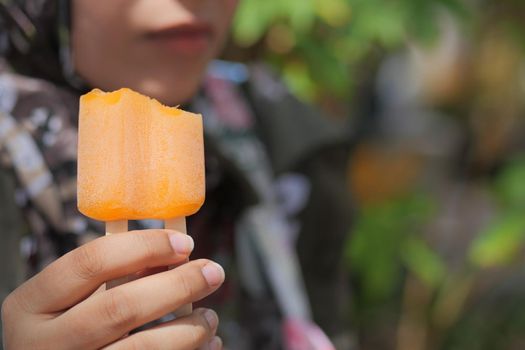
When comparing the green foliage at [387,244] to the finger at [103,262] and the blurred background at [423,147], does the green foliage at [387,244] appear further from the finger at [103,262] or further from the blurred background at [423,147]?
the finger at [103,262]

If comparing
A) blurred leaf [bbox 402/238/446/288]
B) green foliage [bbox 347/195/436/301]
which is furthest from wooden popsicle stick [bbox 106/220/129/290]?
blurred leaf [bbox 402/238/446/288]

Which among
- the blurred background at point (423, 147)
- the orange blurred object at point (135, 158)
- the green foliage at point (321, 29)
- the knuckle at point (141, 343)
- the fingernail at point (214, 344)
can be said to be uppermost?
the orange blurred object at point (135, 158)

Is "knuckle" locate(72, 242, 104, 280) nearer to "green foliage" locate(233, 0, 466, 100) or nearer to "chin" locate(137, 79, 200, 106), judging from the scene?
"chin" locate(137, 79, 200, 106)

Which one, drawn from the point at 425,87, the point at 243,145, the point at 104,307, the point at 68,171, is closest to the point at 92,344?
the point at 104,307

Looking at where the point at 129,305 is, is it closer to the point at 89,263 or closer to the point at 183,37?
the point at 89,263

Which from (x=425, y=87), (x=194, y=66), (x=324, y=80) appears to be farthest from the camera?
(x=425, y=87)

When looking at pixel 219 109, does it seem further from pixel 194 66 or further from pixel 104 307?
pixel 104 307

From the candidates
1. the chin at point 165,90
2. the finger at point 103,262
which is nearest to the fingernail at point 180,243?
the finger at point 103,262

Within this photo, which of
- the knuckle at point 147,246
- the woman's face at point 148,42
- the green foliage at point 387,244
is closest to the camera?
the knuckle at point 147,246
